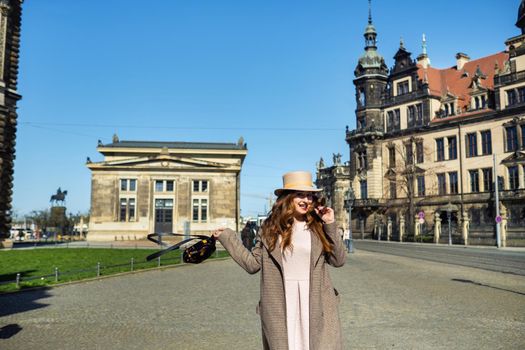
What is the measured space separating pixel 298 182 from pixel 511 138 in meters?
54.0

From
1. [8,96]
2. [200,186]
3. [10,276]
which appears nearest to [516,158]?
[200,186]

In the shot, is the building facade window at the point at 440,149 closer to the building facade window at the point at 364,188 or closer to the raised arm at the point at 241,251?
the building facade window at the point at 364,188

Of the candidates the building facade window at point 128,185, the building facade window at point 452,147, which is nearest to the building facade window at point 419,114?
the building facade window at point 452,147

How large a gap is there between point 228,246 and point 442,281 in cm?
1332

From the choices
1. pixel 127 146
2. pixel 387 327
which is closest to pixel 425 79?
pixel 127 146

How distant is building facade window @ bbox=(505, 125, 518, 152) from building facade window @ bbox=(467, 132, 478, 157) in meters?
3.71

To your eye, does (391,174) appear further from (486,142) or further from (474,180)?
(486,142)

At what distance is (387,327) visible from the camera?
8219mm

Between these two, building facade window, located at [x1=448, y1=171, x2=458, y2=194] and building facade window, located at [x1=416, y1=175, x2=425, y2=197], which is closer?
building facade window, located at [x1=448, y1=171, x2=458, y2=194]

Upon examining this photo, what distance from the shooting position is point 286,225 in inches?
145

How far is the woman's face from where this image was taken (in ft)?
12.2

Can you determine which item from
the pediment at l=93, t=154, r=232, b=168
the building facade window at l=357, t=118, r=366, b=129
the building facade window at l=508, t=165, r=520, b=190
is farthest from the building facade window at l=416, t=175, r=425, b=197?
the pediment at l=93, t=154, r=232, b=168

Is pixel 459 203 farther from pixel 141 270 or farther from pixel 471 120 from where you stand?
pixel 141 270

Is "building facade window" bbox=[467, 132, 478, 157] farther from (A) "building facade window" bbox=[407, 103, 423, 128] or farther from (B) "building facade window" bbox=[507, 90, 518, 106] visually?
(A) "building facade window" bbox=[407, 103, 423, 128]
